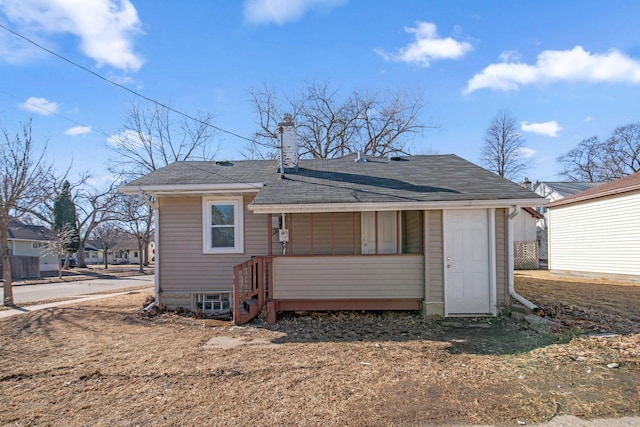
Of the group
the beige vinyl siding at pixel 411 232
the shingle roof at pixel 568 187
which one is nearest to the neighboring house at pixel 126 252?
the shingle roof at pixel 568 187

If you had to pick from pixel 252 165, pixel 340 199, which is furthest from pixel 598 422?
pixel 252 165

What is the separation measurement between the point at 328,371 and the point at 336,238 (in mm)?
4545

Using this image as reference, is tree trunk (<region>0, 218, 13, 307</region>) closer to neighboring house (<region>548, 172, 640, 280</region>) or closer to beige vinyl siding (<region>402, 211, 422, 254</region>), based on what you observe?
beige vinyl siding (<region>402, 211, 422, 254</region>)

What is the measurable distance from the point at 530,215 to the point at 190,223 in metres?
19.9

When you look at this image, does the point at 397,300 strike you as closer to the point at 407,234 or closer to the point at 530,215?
the point at 407,234

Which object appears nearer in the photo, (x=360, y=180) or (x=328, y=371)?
(x=328, y=371)

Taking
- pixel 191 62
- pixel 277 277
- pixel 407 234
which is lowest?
pixel 277 277

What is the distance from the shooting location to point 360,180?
8914 millimetres

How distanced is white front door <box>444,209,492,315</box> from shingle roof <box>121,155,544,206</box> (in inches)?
19.5

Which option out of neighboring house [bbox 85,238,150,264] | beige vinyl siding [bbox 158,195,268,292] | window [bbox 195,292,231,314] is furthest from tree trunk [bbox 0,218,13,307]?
neighboring house [bbox 85,238,150,264]

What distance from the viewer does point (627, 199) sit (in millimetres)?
12094

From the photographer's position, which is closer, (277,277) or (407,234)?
(277,277)

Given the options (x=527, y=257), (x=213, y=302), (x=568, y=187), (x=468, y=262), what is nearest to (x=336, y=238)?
(x=468, y=262)

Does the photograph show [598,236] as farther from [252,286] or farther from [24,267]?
[24,267]
